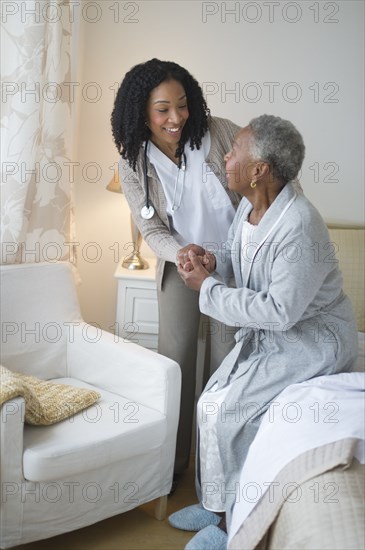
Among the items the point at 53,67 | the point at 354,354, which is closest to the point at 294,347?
the point at 354,354

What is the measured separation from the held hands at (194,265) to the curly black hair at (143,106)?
374 mm

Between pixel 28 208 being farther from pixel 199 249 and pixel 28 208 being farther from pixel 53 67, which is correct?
pixel 199 249

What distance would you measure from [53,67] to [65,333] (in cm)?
95

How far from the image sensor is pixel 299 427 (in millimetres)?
1888

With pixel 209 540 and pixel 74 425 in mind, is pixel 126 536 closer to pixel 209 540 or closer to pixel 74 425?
pixel 209 540

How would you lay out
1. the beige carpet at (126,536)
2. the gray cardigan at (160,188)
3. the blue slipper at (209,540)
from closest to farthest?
the blue slipper at (209,540) → the beige carpet at (126,536) → the gray cardigan at (160,188)

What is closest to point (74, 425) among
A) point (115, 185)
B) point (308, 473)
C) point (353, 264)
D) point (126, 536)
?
point (126, 536)

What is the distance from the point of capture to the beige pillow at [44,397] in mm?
2047

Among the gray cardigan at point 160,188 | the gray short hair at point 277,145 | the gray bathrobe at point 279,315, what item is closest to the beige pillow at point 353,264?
the gray cardigan at point 160,188

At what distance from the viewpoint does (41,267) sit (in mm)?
2658

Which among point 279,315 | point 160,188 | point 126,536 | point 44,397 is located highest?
point 160,188

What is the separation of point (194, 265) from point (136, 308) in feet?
2.63

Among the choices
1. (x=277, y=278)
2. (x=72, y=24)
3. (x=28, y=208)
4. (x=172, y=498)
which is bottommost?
(x=172, y=498)

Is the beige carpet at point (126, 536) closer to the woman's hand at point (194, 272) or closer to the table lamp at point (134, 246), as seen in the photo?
the woman's hand at point (194, 272)
